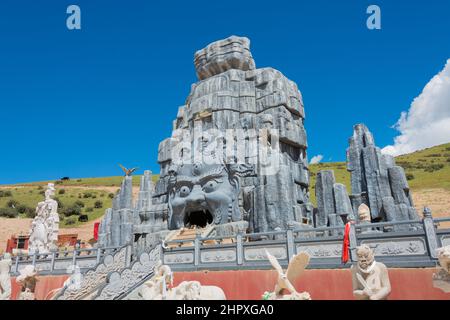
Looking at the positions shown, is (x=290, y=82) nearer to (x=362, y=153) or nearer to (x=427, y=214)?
(x=362, y=153)

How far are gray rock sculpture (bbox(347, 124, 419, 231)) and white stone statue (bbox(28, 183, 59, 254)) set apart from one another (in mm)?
17185

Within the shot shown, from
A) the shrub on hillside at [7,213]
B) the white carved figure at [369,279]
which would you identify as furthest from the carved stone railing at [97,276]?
the shrub on hillside at [7,213]

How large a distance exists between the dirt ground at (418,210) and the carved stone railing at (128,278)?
2670 centimetres

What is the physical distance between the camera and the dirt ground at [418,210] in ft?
104

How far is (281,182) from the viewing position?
16375 millimetres

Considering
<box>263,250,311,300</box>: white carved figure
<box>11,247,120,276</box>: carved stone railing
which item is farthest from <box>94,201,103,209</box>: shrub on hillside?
<box>263,250,311,300</box>: white carved figure

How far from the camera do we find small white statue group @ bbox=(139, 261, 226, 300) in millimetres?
6160

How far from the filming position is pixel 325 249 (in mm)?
9102

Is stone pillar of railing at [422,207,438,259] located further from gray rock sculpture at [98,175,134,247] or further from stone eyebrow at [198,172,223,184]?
gray rock sculpture at [98,175,134,247]

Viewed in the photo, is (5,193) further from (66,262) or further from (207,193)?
(207,193)

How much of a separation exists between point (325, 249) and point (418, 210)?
84.4 feet

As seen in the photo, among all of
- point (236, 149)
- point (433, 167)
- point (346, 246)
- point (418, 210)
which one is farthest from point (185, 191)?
point (433, 167)

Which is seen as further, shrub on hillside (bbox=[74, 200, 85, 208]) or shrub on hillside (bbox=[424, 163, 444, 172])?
shrub on hillside (bbox=[74, 200, 85, 208])

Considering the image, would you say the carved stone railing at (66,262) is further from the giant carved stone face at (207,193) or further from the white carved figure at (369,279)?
the white carved figure at (369,279)
